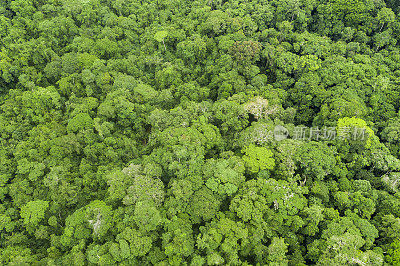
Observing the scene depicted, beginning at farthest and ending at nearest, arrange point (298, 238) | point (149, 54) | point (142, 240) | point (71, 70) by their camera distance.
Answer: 1. point (149, 54)
2. point (71, 70)
3. point (298, 238)
4. point (142, 240)

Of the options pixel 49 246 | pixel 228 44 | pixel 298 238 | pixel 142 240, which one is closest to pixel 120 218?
pixel 142 240

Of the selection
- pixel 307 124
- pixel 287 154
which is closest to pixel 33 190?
pixel 287 154

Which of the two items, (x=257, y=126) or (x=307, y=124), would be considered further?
(x=307, y=124)

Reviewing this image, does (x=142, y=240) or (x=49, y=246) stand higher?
(x=142, y=240)

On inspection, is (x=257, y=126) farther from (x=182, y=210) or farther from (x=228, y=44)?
(x=228, y=44)

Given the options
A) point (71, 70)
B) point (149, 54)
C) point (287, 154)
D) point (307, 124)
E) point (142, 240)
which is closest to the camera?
point (142, 240)

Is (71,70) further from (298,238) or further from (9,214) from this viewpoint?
(298,238)

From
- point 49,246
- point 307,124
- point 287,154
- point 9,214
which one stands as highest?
point 287,154
